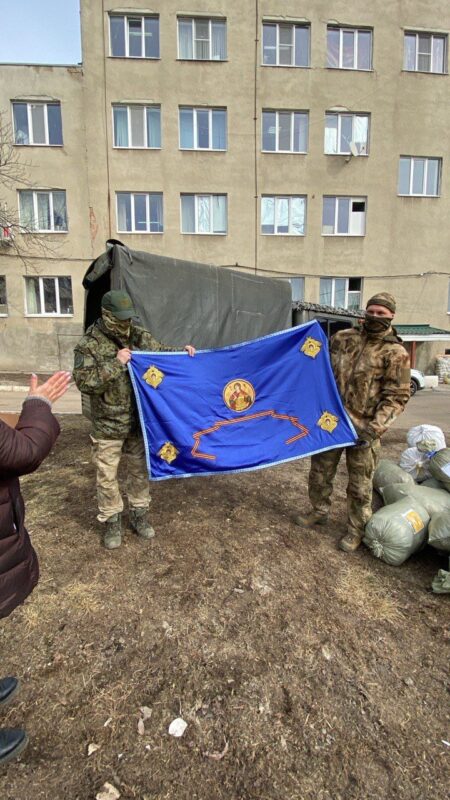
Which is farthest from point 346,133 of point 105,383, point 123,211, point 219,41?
point 105,383

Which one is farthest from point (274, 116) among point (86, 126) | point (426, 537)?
point (426, 537)

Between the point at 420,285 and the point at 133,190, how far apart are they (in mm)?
13139

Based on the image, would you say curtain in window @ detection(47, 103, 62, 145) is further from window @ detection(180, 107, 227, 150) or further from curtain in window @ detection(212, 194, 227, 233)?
curtain in window @ detection(212, 194, 227, 233)

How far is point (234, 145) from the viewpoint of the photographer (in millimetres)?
16750

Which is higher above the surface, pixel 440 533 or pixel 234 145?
pixel 234 145

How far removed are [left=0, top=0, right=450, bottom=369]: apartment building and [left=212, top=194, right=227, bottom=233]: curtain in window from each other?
0.06 m

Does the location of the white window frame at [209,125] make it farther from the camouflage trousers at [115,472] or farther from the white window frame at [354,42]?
the camouflage trousers at [115,472]

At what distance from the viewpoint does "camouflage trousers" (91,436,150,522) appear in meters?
3.30

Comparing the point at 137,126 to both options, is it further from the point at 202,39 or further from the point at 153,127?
the point at 202,39

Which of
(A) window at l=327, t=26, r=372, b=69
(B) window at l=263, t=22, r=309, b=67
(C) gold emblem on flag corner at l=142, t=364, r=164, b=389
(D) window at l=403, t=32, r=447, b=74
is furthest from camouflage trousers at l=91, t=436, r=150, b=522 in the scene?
(D) window at l=403, t=32, r=447, b=74

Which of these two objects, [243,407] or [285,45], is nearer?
[243,407]

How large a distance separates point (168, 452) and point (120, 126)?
18035 millimetres

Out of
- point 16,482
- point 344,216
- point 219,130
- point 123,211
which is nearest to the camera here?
point 16,482

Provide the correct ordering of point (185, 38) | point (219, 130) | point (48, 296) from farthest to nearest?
point (48, 296) → point (219, 130) → point (185, 38)
